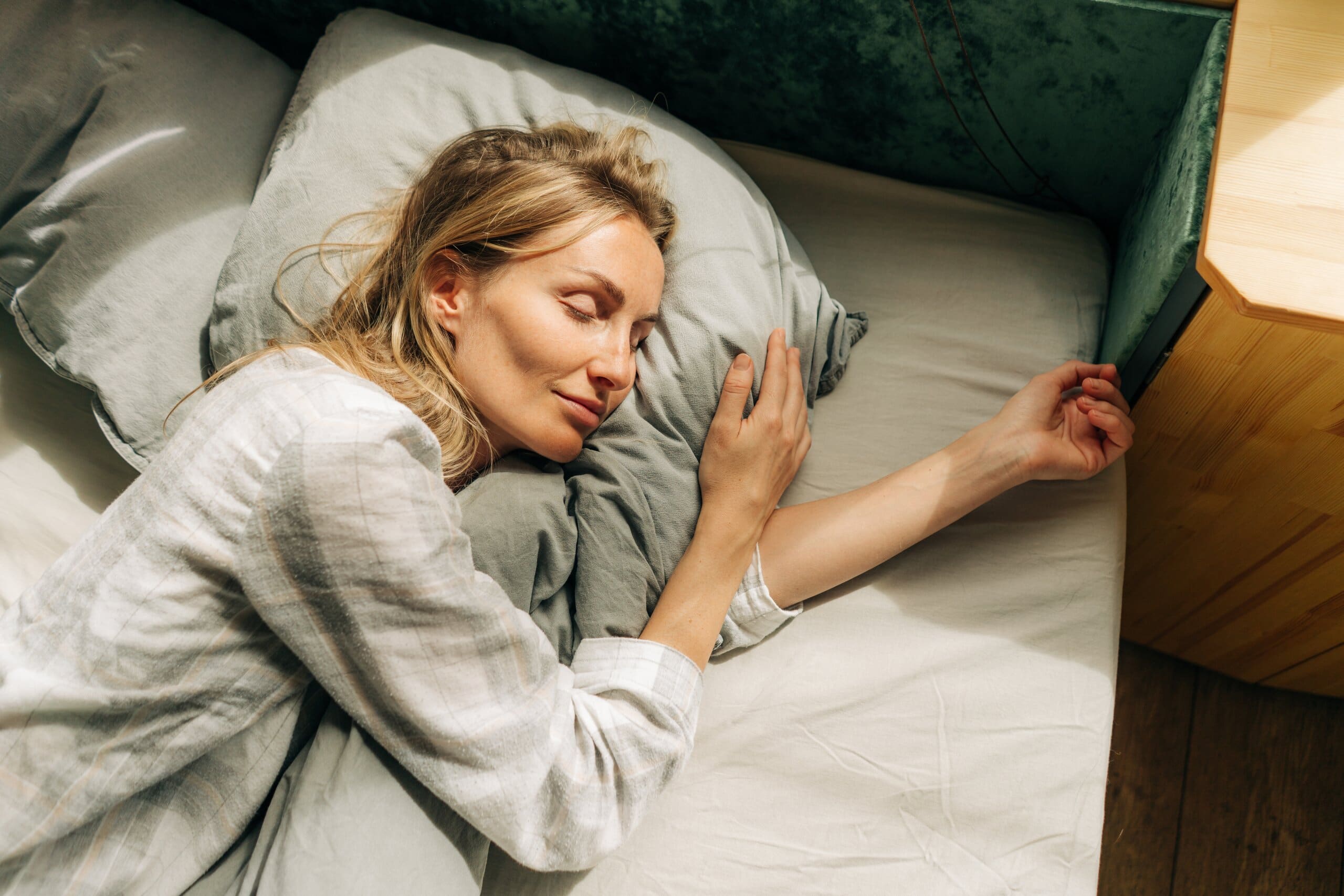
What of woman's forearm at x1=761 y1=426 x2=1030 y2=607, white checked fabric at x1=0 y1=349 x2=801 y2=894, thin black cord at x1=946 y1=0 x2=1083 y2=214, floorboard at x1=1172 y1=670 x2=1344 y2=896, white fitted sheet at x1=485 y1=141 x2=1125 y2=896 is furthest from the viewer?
floorboard at x1=1172 y1=670 x2=1344 y2=896

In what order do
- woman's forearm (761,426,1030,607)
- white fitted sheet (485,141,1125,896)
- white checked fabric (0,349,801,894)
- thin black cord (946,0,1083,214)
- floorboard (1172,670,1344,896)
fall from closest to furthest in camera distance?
white checked fabric (0,349,801,894) < white fitted sheet (485,141,1125,896) < woman's forearm (761,426,1030,607) < thin black cord (946,0,1083,214) < floorboard (1172,670,1344,896)

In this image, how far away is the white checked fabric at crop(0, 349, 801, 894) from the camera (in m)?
0.67

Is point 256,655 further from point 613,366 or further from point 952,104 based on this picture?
point 952,104

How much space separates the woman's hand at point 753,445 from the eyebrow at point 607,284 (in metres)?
0.17

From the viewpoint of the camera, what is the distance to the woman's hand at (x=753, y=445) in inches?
37.9

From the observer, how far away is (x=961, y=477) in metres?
0.95

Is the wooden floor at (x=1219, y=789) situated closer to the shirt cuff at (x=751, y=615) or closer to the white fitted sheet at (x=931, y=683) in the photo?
the white fitted sheet at (x=931, y=683)

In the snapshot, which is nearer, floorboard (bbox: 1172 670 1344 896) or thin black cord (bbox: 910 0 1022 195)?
thin black cord (bbox: 910 0 1022 195)

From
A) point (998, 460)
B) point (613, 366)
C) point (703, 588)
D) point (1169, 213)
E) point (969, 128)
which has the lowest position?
point (703, 588)

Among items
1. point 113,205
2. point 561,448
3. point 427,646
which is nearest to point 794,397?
point 561,448

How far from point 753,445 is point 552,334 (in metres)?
0.27

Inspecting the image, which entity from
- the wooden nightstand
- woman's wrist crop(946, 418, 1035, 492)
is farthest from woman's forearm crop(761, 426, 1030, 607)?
the wooden nightstand

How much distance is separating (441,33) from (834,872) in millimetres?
1157

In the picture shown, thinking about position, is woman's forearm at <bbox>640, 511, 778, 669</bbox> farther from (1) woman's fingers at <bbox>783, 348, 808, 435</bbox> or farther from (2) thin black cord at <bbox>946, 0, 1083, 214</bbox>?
(2) thin black cord at <bbox>946, 0, 1083, 214</bbox>
